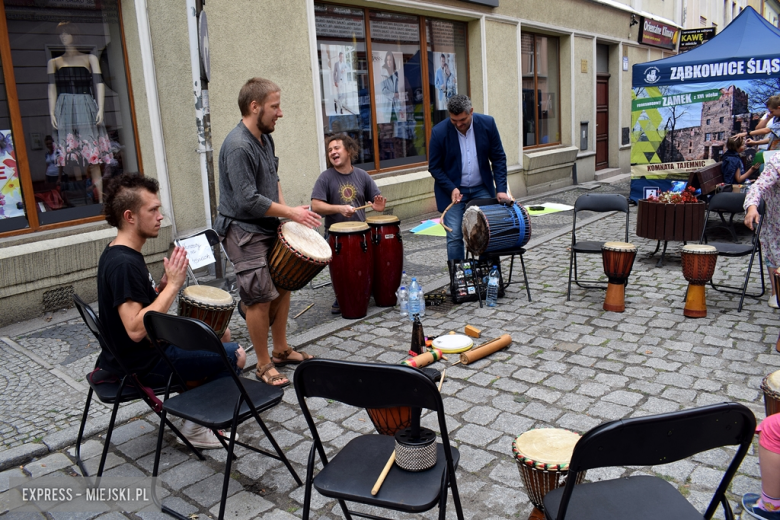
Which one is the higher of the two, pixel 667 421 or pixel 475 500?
pixel 667 421

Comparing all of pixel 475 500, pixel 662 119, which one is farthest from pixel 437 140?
pixel 662 119

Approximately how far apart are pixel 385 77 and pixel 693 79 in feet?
15.6

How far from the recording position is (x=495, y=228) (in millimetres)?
5375

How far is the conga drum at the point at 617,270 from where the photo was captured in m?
5.20

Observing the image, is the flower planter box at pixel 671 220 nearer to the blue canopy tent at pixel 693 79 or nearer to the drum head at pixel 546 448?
the blue canopy tent at pixel 693 79

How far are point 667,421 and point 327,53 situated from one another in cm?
794

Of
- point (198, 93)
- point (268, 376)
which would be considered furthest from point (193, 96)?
point (268, 376)

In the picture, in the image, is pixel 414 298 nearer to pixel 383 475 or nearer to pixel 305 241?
pixel 305 241

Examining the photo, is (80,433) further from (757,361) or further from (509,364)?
(757,361)

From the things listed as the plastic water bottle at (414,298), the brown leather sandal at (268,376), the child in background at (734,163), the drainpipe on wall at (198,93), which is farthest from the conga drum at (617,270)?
the child in background at (734,163)

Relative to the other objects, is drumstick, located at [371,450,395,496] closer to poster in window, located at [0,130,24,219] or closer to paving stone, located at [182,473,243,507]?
paving stone, located at [182,473,243,507]

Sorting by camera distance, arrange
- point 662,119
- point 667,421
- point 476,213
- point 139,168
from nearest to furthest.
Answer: point 667,421, point 476,213, point 139,168, point 662,119

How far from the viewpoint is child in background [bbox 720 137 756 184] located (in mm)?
8516

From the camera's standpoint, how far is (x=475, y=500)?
2.74 metres
